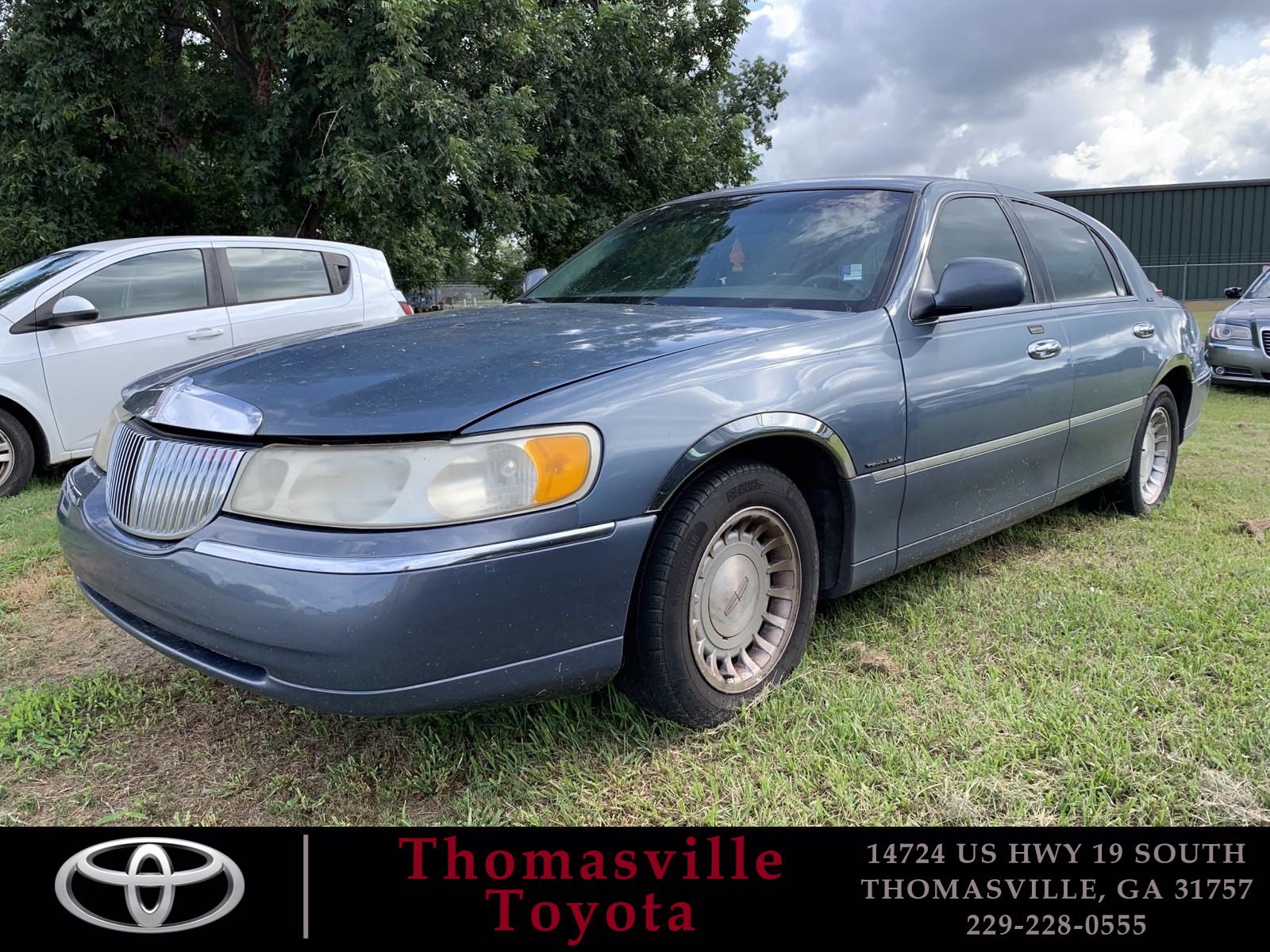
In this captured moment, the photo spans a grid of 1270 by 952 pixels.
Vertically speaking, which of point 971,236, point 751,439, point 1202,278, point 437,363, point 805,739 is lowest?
point 1202,278

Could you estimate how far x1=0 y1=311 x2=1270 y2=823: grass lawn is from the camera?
83.5 inches

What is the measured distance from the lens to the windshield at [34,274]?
18.3 feet

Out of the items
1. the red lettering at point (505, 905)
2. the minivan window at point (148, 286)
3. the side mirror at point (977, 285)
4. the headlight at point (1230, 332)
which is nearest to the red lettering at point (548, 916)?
the red lettering at point (505, 905)

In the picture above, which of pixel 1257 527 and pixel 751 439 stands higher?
pixel 751 439

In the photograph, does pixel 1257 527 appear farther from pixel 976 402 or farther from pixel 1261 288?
pixel 1261 288

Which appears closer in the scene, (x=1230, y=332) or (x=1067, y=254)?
(x=1067, y=254)

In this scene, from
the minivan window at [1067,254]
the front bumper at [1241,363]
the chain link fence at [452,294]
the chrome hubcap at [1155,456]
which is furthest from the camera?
the chain link fence at [452,294]

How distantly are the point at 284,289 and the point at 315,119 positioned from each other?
15.4ft

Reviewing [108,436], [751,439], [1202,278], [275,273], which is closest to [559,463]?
[751,439]

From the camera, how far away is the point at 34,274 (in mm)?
5727

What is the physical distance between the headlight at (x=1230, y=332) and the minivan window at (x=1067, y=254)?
7351mm

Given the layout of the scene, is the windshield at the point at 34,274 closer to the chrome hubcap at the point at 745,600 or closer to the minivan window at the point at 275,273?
the minivan window at the point at 275,273

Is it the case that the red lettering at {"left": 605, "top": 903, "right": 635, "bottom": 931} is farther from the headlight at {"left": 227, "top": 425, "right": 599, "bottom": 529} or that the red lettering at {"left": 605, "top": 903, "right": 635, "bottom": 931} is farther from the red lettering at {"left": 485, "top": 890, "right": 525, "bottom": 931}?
the headlight at {"left": 227, "top": 425, "right": 599, "bottom": 529}

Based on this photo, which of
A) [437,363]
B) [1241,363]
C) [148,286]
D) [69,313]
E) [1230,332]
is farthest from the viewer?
[1230,332]
